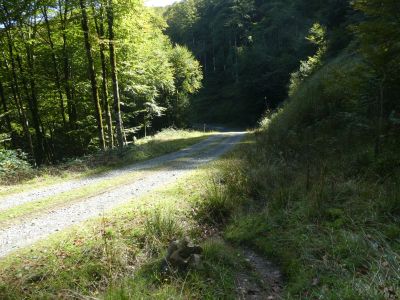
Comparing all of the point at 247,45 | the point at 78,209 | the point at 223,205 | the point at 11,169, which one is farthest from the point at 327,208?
the point at 247,45

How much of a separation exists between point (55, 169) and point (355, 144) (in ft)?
36.4

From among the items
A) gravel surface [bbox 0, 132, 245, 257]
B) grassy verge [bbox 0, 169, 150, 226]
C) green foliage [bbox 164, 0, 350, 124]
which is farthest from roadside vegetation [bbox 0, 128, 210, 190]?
green foliage [bbox 164, 0, 350, 124]

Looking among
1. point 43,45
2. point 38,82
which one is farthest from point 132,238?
point 38,82

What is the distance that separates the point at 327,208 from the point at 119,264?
4.18m

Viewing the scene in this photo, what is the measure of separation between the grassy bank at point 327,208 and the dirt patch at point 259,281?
173 mm

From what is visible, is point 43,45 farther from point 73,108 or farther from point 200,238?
point 200,238

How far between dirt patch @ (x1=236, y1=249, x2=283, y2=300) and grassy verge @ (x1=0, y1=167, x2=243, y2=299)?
0.55 feet

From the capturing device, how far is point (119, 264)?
224 inches

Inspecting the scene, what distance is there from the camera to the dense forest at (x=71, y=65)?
17.9 metres

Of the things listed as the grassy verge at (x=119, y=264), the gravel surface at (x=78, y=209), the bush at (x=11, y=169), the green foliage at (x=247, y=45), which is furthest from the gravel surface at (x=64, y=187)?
the green foliage at (x=247, y=45)

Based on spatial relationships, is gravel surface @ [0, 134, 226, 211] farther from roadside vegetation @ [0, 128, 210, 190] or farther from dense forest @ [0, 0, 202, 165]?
dense forest @ [0, 0, 202, 165]

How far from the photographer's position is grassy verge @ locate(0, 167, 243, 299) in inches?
192

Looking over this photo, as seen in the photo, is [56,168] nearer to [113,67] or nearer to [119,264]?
[113,67]

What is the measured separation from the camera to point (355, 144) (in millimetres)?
10750
